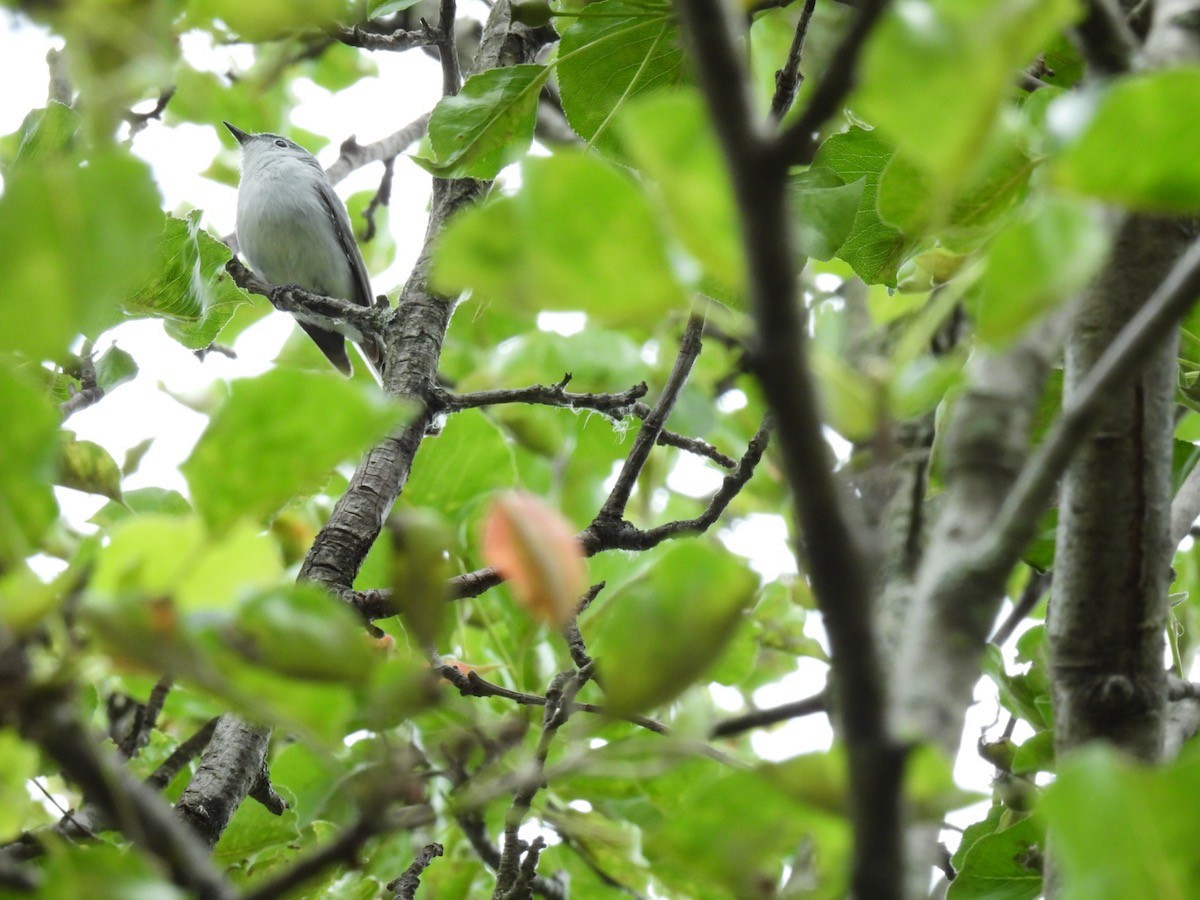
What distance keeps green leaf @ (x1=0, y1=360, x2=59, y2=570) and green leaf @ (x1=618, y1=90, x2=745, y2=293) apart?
308 millimetres

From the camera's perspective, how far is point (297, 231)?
4.76m

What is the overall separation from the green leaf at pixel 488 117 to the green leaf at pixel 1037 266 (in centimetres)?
96

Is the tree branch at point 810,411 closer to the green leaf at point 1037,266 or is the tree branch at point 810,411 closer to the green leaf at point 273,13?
the green leaf at point 1037,266

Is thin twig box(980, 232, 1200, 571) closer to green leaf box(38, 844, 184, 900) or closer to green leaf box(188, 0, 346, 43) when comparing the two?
green leaf box(38, 844, 184, 900)

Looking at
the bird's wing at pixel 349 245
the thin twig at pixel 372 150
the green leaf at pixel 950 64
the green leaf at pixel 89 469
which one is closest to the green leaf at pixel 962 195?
the green leaf at pixel 950 64

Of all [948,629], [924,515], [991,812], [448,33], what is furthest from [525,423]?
[948,629]

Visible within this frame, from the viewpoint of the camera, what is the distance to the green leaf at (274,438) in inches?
19.1

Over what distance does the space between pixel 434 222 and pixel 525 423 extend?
589 millimetres

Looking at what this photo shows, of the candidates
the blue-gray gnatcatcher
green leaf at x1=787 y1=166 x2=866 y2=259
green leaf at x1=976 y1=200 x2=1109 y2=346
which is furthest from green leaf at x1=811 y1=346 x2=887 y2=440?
the blue-gray gnatcatcher

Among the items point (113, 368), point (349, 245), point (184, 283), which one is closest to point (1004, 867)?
point (184, 283)

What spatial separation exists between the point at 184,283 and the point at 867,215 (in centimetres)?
87

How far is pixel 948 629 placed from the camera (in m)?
0.49

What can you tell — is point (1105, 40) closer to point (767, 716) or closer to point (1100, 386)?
point (1100, 386)

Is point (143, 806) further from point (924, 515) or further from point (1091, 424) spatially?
point (924, 515)
